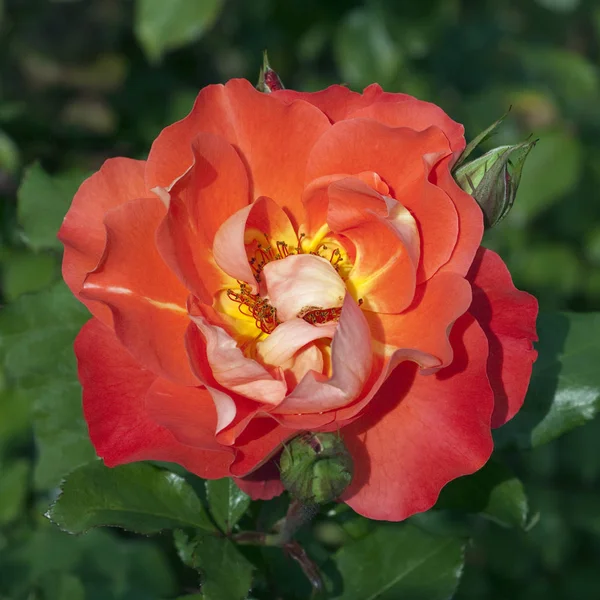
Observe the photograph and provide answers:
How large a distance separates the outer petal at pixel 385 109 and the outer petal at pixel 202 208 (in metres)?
0.14

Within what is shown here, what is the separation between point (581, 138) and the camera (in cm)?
300

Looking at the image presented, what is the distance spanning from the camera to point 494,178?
1.28 meters

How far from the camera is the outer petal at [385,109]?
1.30m

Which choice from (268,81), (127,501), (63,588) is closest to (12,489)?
(63,588)

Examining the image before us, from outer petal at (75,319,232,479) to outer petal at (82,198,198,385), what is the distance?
0.06 meters

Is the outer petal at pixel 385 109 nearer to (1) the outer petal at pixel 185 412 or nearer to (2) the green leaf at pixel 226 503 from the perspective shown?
(1) the outer petal at pixel 185 412

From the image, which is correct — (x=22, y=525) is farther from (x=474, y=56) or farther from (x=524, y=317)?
(x=474, y=56)

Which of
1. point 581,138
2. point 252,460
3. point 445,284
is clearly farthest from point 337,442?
point 581,138

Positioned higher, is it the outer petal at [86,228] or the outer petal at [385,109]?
the outer petal at [385,109]

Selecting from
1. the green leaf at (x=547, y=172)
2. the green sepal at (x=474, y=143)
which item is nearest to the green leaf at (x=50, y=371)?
the green sepal at (x=474, y=143)

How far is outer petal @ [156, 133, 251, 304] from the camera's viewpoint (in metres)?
1.28

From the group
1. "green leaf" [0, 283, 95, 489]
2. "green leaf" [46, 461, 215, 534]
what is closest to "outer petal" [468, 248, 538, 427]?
"green leaf" [46, 461, 215, 534]

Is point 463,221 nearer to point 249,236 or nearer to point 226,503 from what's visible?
point 249,236

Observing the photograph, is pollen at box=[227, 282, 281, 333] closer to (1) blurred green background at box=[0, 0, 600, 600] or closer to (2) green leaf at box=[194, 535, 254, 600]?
(2) green leaf at box=[194, 535, 254, 600]
